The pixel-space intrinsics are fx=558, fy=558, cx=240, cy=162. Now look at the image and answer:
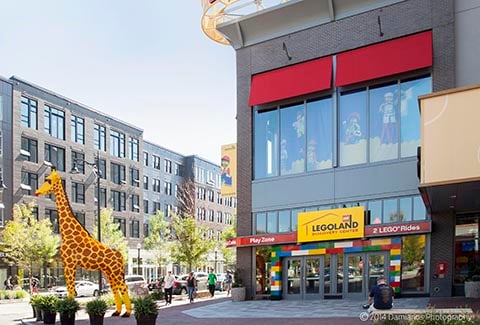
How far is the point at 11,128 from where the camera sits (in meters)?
50.3

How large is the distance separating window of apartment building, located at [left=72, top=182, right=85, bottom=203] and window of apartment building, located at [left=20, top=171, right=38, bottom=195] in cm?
603

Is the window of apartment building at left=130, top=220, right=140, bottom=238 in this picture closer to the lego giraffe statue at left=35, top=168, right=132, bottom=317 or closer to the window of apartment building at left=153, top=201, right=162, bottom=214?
the window of apartment building at left=153, top=201, right=162, bottom=214

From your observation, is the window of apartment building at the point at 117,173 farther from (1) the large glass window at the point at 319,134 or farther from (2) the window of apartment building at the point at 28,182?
(1) the large glass window at the point at 319,134

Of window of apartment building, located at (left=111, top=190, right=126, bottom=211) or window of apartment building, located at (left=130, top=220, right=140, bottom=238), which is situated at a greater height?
window of apartment building, located at (left=111, top=190, right=126, bottom=211)

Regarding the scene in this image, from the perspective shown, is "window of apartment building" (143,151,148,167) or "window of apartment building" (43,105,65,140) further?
"window of apartment building" (143,151,148,167)

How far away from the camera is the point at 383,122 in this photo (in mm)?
25250

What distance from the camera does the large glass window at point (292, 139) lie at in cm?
2766

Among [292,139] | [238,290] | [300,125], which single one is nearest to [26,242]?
[238,290]

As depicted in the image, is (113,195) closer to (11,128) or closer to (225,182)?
(11,128)

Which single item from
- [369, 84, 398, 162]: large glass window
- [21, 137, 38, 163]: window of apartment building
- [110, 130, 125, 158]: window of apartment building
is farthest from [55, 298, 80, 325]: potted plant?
[110, 130, 125, 158]: window of apartment building

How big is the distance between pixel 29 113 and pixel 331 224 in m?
36.8

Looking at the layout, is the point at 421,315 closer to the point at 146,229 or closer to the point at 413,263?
the point at 413,263

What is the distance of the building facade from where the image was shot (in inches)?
935

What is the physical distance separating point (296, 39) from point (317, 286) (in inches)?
481
